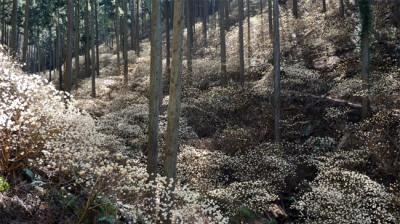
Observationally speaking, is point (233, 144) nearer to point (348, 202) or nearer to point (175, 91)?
point (348, 202)

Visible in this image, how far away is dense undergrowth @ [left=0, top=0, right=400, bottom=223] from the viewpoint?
8016mm

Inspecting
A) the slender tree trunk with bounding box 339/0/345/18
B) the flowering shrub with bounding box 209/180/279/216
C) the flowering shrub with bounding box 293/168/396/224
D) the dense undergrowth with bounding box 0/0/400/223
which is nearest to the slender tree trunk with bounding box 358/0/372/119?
the dense undergrowth with bounding box 0/0/400/223

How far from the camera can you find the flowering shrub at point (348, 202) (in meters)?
11.7

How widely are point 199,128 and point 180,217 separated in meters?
12.9

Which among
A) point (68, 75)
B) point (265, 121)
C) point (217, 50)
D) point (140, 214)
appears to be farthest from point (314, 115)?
point (217, 50)

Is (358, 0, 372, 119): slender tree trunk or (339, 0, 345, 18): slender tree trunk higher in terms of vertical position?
(339, 0, 345, 18): slender tree trunk

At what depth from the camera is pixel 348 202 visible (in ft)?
39.4

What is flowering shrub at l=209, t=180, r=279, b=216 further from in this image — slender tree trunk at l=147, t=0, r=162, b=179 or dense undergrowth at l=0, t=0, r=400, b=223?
slender tree trunk at l=147, t=0, r=162, b=179

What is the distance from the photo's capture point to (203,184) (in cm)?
1411

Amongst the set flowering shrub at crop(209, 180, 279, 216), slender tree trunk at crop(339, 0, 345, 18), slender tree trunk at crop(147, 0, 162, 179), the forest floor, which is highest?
slender tree trunk at crop(339, 0, 345, 18)

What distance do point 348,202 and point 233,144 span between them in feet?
22.6

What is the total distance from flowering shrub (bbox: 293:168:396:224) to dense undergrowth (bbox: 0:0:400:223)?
0.05m

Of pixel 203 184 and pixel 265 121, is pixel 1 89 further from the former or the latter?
pixel 265 121

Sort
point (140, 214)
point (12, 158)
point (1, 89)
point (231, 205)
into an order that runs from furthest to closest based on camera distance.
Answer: point (231, 205) < point (1, 89) < point (12, 158) < point (140, 214)
